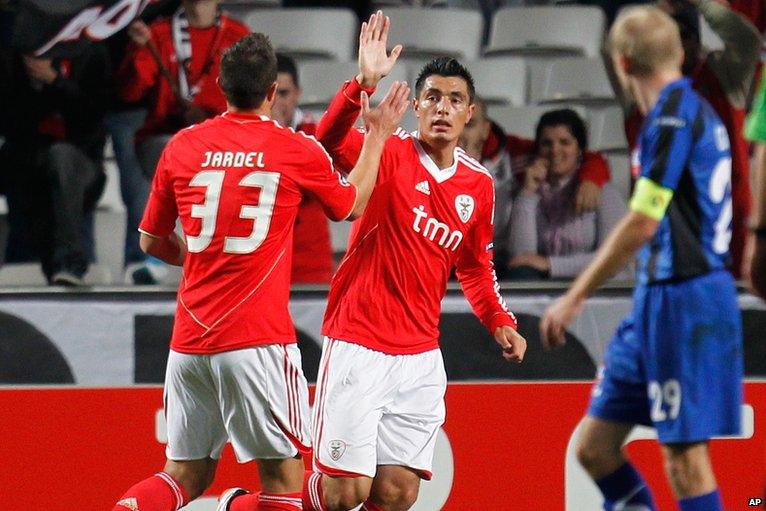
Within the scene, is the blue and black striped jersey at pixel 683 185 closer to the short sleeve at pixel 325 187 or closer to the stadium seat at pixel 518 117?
the short sleeve at pixel 325 187

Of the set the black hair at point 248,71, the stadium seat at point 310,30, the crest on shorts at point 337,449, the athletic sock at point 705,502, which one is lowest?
the crest on shorts at point 337,449

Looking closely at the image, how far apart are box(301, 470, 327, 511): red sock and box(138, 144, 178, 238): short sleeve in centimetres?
100

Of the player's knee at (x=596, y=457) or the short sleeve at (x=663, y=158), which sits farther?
the player's knee at (x=596, y=457)

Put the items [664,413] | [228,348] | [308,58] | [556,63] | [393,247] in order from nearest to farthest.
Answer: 1. [664,413]
2. [228,348]
3. [393,247]
4. [556,63]
5. [308,58]

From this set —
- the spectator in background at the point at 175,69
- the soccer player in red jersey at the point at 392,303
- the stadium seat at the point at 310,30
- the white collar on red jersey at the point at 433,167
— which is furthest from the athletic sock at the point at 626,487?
the stadium seat at the point at 310,30

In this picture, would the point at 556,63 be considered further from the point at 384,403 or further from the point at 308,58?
the point at 384,403

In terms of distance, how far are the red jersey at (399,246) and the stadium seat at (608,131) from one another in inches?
92.4

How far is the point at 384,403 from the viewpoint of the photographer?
4660 millimetres

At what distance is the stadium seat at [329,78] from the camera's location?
7.66 meters

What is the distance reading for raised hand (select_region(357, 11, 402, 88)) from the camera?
454 centimetres

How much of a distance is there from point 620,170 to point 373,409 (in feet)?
8.65

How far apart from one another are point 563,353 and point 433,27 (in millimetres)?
3125

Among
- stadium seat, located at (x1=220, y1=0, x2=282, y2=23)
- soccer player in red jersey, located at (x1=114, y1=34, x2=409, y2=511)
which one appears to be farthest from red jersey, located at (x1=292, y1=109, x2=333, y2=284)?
stadium seat, located at (x1=220, y1=0, x2=282, y2=23)

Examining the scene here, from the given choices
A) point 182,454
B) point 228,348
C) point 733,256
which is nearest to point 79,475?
point 182,454
